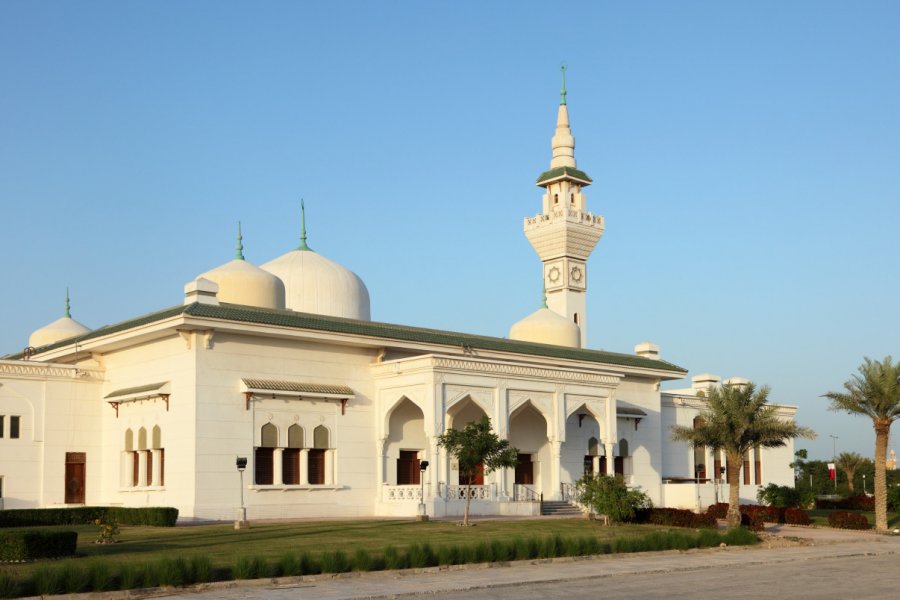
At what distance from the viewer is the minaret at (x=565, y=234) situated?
205 ft

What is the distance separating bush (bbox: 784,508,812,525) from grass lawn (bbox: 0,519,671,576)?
8043 millimetres

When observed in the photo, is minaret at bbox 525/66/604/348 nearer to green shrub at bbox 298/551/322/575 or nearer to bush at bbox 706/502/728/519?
bush at bbox 706/502/728/519

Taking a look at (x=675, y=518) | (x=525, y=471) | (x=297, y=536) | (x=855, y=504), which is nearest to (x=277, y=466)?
(x=297, y=536)

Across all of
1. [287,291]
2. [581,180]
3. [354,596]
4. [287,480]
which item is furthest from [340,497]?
[581,180]

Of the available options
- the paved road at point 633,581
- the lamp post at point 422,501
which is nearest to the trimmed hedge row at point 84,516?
the lamp post at point 422,501

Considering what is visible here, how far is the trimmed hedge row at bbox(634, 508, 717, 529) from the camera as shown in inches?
1281

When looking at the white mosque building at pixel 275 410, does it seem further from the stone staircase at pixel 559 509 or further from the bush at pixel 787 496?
the bush at pixel 787 496

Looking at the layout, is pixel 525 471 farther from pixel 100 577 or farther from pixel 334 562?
pixel 100 577

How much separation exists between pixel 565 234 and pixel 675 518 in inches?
1243

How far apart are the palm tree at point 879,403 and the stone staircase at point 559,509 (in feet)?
31.6

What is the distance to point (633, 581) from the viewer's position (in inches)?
747

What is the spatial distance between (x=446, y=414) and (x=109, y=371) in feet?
39.4

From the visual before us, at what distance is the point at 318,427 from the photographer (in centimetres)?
3544

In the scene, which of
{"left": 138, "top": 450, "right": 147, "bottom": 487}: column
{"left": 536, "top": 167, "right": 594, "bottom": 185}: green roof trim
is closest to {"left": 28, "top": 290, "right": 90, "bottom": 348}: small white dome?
{"left": 138, "top": 450, "right": 147, "bottom": 487}: column
